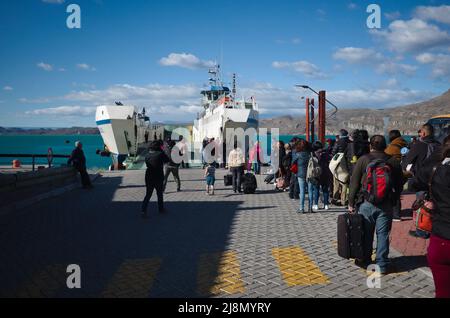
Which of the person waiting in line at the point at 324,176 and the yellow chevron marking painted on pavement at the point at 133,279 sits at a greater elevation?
the person waiting in line at the point at 324,176

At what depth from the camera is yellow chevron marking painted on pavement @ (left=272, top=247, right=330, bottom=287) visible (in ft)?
16.3

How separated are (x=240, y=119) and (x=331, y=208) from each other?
18.0m

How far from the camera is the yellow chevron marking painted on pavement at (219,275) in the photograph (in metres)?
4.67

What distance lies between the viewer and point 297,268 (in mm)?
5477

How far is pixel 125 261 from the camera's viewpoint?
587 cm

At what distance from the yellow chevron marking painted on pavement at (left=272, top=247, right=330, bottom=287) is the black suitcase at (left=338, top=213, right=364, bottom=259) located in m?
0.48

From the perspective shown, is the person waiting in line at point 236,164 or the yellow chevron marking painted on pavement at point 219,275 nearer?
the yellow chevron marking painted on pavement at point 219,275

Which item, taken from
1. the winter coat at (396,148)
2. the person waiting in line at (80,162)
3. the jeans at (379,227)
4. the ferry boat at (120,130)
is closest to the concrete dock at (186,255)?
the jeans at (379,227)

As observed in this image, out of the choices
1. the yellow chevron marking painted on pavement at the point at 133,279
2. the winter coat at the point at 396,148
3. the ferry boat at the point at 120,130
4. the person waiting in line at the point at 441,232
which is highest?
the ferry boat at the point at 120,130

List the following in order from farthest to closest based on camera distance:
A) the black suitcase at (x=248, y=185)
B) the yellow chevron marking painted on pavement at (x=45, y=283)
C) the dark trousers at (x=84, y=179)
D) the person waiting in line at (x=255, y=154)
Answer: the person waiting in line at (x=255, y=154) → the dark trousers at (x=84, y=179) → the black suitcase at (x=248, y=185) → the yellow chevron marking painted on pavement at (x=45, y=283)

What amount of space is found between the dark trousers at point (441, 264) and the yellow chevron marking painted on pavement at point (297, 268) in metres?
1.74

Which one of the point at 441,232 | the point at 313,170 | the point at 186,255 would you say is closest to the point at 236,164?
the point at 313,170

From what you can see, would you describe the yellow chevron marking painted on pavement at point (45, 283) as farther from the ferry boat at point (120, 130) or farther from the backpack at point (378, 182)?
the ferry boat at point (120, 130)
